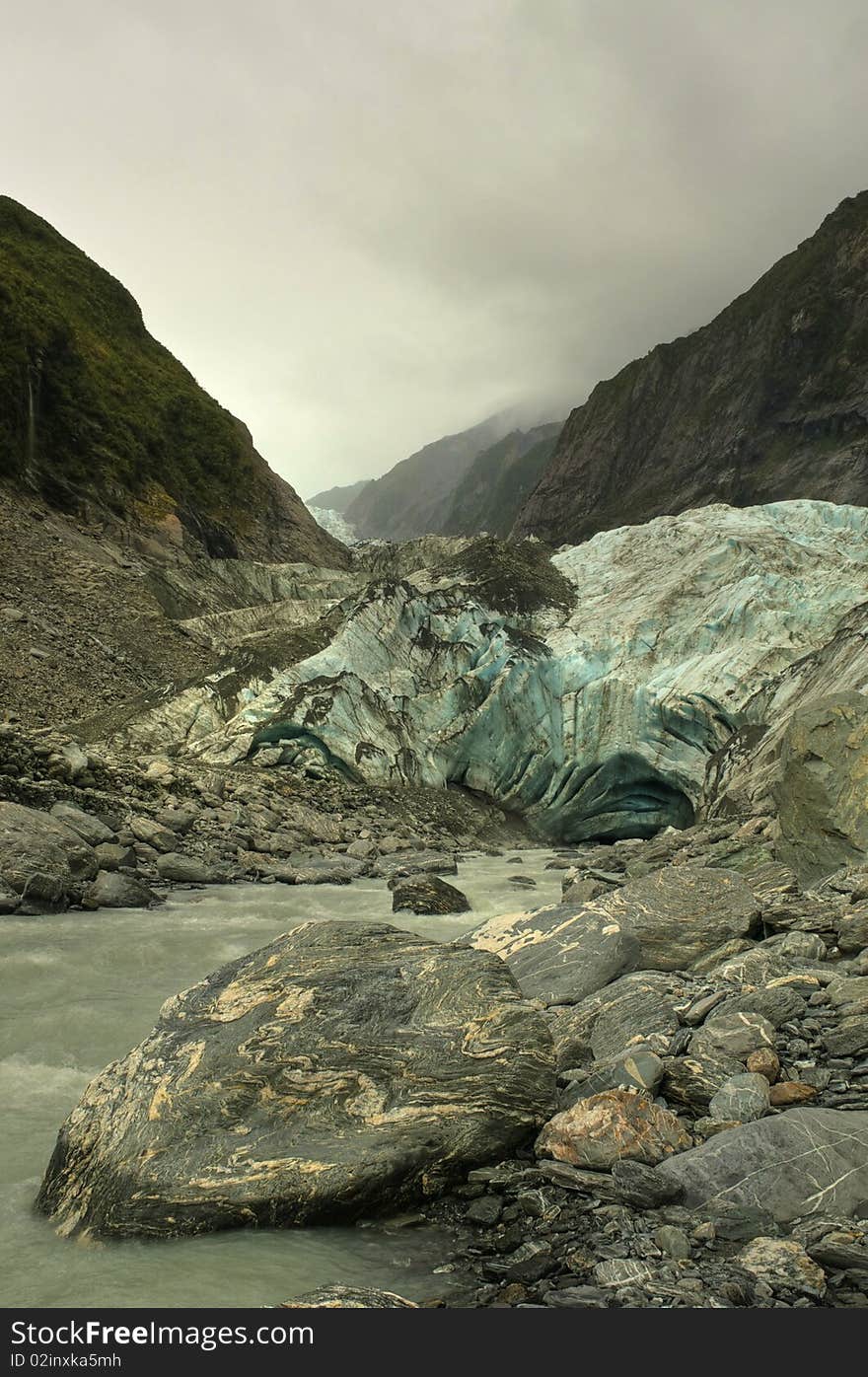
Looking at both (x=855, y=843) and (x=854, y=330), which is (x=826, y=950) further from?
(x=854, y=330)

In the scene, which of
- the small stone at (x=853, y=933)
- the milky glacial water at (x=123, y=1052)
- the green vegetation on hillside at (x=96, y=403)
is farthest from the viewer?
the green vegetation on hillside at (x=96, y=403)

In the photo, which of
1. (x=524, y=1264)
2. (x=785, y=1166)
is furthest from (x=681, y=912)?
(x=524, y=1264)

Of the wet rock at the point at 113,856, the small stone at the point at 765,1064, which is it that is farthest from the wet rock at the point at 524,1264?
the wet rock at the point at 113,856

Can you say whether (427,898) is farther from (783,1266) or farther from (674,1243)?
(783,1266)

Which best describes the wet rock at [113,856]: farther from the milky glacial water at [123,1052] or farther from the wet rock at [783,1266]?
the wet rock at [783,1266]

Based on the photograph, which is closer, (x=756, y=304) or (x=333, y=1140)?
(x=333, y=1140)

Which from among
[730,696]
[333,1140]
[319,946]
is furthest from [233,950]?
[730,696]

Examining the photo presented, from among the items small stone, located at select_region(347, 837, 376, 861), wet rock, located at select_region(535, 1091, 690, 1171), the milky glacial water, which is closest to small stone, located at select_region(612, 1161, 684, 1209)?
wet rock, located at select_region(535, 1091, 690, 1171)
